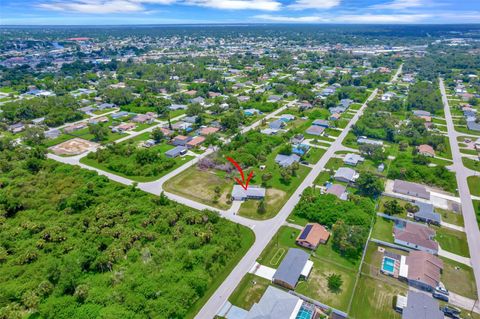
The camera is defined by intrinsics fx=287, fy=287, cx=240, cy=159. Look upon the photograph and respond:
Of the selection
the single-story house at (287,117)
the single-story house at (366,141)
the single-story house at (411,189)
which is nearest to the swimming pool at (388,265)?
the single-story house at (411,189)

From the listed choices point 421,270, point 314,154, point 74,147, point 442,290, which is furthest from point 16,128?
point 442,290

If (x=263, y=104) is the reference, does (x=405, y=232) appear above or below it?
below

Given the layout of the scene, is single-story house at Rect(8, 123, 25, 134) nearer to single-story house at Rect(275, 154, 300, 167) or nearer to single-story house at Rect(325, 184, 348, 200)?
single-story house at Rect(275, 154, 300, 167)

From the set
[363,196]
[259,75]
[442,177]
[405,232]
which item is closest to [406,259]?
[405,232]

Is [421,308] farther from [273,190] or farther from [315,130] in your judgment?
[315,130]

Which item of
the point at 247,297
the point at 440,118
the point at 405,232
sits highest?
the point at 440,118

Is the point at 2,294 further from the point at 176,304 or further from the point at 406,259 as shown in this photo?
the point at 406,259

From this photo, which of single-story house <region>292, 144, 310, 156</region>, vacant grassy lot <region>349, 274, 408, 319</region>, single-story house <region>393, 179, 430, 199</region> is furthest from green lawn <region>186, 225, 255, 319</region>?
single-story house <region>393, 179, 430, 199</region>

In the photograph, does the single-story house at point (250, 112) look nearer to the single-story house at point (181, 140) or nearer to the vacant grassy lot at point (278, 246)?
the single-story house at point (181, 140)
